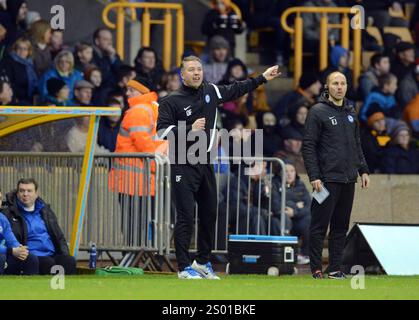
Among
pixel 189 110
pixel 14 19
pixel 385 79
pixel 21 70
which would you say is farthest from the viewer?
pixel 385 79

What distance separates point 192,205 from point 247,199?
3.58 metres

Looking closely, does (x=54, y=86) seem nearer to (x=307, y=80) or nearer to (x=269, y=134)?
(x=269, y=134)

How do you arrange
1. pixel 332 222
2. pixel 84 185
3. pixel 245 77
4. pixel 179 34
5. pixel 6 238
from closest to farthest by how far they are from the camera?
pixel 6 238 < pixel 332 222 < pixel 84 185 < pixel 245 77 < pixel 179 34

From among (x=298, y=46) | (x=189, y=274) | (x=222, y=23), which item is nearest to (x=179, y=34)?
(x=222, y=23)

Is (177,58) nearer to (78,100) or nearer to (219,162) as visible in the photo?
(78,100)

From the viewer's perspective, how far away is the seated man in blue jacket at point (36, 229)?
1619 centimetres

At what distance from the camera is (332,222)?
52.3 ft

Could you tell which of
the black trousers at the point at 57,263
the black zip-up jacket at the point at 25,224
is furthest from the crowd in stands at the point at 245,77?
the black trousers at the point at 57,263

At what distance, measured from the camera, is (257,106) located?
22.6 m

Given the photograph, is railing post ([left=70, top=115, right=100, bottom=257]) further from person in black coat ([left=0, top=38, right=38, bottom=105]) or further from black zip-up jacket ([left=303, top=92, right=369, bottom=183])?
person in black coat ([left=0, top=38, right=38, bottom=105])

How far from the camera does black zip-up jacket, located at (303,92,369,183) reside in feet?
51.2

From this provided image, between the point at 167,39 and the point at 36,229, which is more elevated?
the point at 167,39
